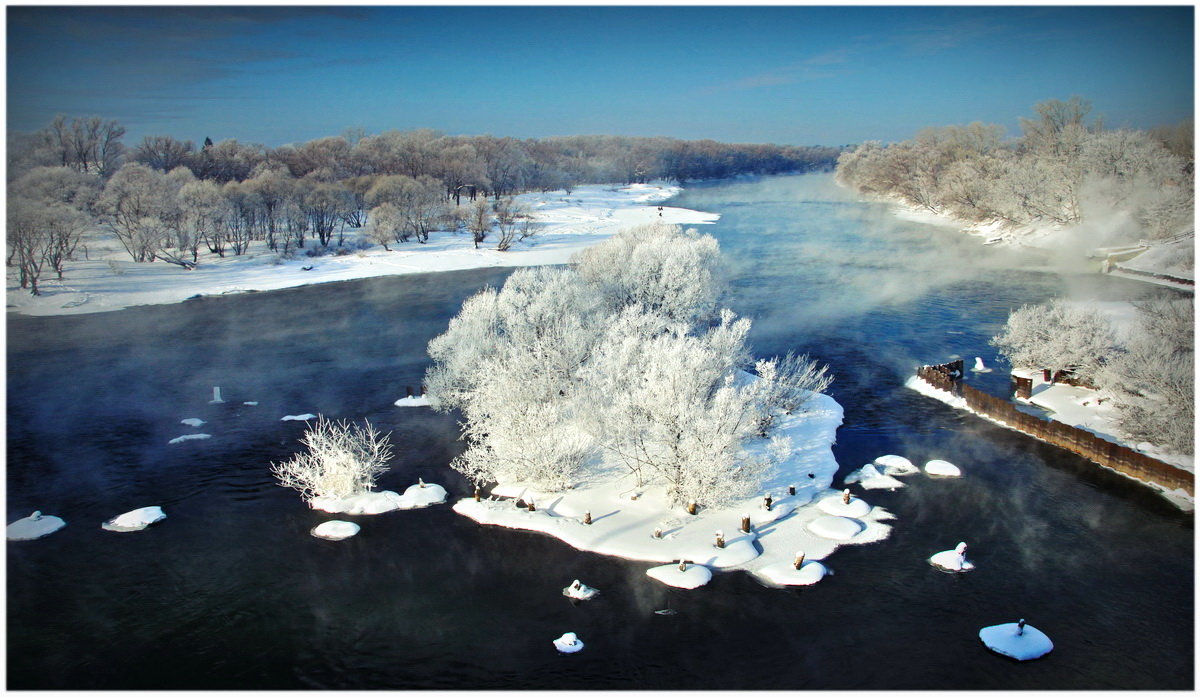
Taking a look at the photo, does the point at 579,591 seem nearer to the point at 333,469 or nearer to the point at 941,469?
the point at 333,469

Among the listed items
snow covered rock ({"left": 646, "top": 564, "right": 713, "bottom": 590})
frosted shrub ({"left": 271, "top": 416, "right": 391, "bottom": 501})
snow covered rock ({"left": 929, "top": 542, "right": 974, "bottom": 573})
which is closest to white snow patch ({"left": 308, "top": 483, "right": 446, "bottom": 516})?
frosted shrub ({"left": 271, "top": 416, "right": 391, "bottom": 501})

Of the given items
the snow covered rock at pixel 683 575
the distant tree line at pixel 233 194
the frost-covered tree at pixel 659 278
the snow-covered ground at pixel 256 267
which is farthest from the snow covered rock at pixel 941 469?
the distant tree line at pixel 233 194

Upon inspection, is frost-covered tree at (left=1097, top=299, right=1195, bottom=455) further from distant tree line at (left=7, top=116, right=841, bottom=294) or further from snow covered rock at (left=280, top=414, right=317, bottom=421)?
distant tree line at (left=7, top=116, right=841, bottom=294)

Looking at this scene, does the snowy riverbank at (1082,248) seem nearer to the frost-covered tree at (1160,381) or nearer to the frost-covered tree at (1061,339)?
the frost-covered tree at (1061,339)

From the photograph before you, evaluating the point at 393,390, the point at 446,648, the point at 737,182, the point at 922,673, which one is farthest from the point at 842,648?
the point at 737,182

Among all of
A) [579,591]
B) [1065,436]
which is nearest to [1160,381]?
[1065,436]

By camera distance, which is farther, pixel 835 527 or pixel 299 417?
pixel 299 417

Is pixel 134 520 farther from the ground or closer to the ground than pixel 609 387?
closer to the ground
